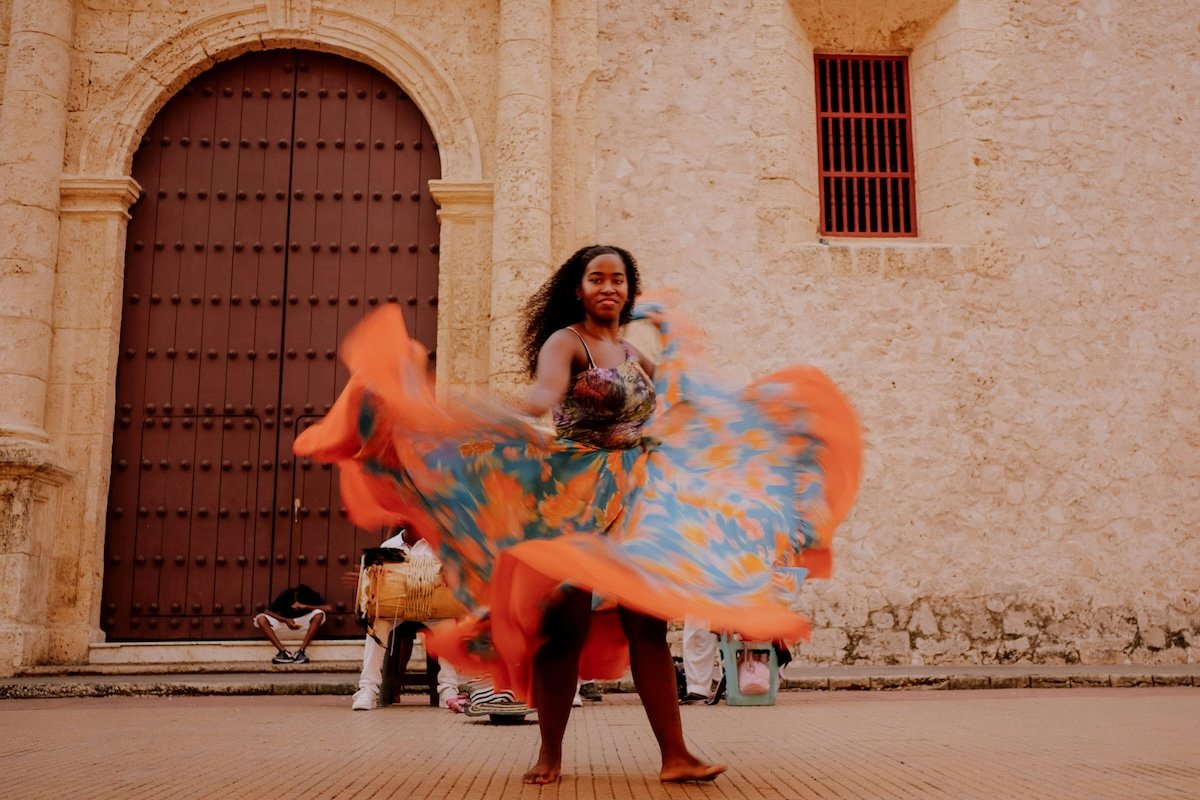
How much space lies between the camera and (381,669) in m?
7.05

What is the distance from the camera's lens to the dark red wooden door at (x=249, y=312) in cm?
967

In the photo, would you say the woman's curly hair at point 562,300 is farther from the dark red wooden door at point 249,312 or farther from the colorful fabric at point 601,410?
the dark red wooden door at point 249,312

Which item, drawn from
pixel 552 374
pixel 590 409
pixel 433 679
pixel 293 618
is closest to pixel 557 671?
pixel 590 409

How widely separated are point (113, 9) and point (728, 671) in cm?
764

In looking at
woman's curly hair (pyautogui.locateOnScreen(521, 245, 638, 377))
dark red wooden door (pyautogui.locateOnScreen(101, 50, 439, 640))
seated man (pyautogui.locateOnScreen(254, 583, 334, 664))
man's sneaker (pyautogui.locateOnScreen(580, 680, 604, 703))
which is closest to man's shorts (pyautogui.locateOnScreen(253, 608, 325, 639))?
seated man (pyautogui.locateOnScreen(254, 583, 334, 664))

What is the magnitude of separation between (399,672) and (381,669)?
0.35 feet

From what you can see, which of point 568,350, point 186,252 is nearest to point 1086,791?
point 568,350

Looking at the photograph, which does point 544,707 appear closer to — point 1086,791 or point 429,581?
point 1086,791

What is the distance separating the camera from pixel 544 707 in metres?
3.54

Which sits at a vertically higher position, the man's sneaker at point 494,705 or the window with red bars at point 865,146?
the window with red bars at point 865,146

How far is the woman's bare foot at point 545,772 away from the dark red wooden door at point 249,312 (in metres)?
6.40

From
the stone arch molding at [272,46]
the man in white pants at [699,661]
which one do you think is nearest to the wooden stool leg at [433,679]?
the man in white pants at [699,661]

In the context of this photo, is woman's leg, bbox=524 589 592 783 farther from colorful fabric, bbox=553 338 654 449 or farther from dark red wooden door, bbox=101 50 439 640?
dark red wooden door, bbox=101 50 439 640

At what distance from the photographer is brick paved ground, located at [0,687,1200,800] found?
328cm
